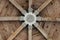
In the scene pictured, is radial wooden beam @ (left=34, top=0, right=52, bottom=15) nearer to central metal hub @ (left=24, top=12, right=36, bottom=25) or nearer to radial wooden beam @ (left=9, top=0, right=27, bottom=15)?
central metal hub @ (left=24, top=12, right=36, bottom=25)

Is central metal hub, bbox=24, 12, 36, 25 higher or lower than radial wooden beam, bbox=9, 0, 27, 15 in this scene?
lower

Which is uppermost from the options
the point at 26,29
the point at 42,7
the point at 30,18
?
the point at 42,7

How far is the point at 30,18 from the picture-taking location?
434 cm

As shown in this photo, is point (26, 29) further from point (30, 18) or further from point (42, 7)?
point (42, 7)

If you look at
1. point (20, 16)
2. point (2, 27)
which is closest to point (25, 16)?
point (20, 16)

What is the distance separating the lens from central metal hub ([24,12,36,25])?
170 inches

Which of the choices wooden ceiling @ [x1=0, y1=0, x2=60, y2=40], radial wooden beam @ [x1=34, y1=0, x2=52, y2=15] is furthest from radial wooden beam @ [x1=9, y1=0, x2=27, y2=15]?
radial wooden beam @ [x1=34, y1=0, x2=52, y2=15]

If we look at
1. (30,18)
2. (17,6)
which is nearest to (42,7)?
(30,18)

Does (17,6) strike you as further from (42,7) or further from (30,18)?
(42,7)

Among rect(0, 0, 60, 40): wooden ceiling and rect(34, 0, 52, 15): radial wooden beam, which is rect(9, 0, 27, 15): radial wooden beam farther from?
rect(34, 0, 52, 15): radial wooden beam

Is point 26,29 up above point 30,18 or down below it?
below

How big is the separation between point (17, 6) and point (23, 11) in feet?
0.42

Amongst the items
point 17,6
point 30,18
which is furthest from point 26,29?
point 17,6

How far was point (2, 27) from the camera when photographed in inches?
171
